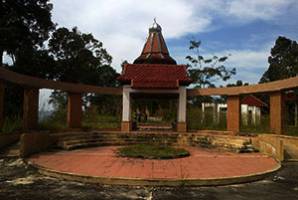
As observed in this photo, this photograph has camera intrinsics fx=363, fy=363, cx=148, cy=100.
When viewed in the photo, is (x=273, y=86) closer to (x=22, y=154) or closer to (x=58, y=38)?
(x=22, y=154)

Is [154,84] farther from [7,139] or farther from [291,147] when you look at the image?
[7,139]

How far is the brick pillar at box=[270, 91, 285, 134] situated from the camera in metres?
15.0

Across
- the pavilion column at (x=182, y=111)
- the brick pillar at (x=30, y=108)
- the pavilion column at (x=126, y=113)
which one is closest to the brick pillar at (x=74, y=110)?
the pavilion column at (x=126, y=113)

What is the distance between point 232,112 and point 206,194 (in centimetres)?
1059

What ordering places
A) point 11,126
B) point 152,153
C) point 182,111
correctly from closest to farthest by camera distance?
point 152,153 → point 11,126 → point 182,111

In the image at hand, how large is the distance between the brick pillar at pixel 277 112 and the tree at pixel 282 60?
14.8 meters

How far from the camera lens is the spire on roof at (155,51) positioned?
2835 cm

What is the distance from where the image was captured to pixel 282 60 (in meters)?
33.8

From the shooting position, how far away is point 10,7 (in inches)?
880

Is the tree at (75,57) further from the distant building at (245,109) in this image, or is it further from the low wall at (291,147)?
the low wall at (291,147)

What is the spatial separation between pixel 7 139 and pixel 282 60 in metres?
27.7

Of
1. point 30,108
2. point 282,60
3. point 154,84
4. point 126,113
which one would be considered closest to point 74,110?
point 126,113

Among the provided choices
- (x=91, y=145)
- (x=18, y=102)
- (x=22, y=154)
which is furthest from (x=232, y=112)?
(x=18, y=102)

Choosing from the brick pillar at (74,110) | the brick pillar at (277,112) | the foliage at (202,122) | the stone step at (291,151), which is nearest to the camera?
the stone step at (291,151)
